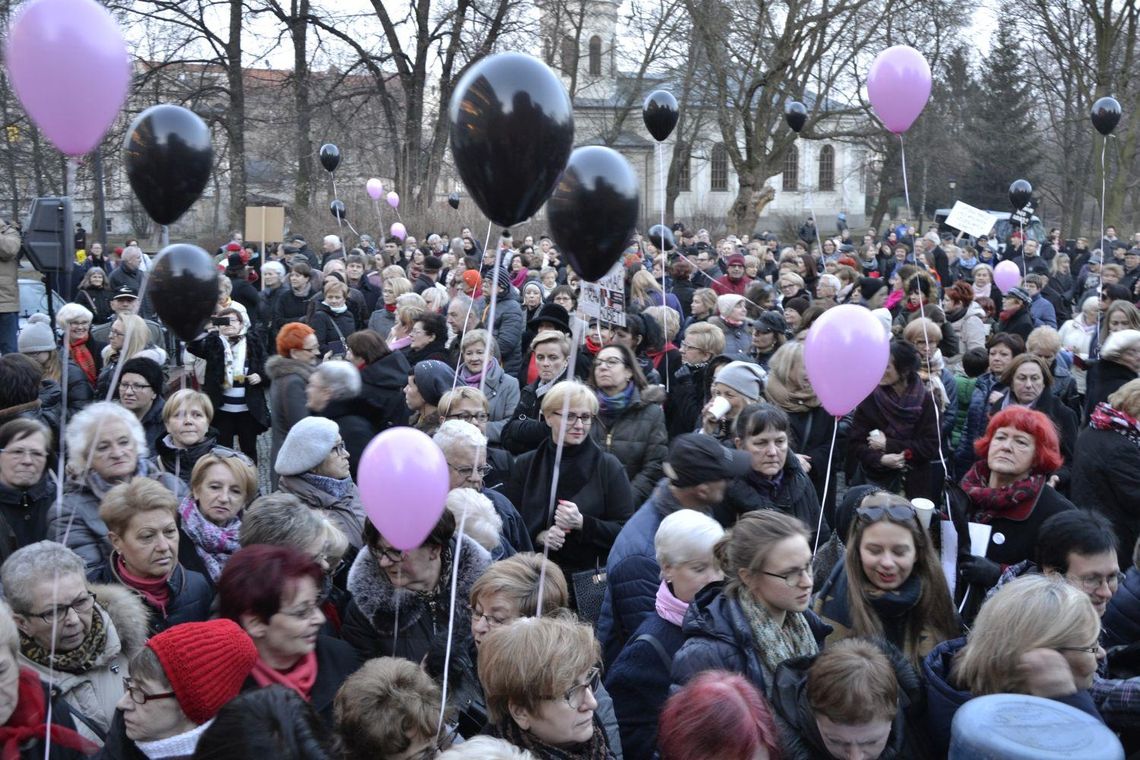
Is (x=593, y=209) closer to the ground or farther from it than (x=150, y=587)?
farther from it

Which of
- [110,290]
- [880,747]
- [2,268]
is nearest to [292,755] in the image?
[880,747]

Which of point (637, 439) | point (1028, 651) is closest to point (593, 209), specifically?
point (1028, 651)

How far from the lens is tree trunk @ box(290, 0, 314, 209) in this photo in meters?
27.8

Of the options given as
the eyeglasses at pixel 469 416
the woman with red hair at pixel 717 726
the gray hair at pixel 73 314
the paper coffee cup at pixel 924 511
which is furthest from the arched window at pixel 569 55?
the woman with red hair at pixel 717 726

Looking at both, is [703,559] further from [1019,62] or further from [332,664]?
[1019,62]

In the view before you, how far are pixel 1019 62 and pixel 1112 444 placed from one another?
42.3 m

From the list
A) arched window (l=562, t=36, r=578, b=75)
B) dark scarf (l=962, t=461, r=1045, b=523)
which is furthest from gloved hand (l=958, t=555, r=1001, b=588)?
arched window (l=562, t=36, r=578, b=75)

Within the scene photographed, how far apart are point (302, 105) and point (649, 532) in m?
26.1

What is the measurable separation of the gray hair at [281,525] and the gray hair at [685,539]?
1103mm

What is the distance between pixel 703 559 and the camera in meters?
3.29

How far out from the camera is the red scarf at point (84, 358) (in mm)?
7711

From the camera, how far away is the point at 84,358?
25.8 feet

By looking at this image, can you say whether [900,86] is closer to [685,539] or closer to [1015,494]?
[1015,494]

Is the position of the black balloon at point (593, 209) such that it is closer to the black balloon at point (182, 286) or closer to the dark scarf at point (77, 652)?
the black balloon at point (182, 286)
